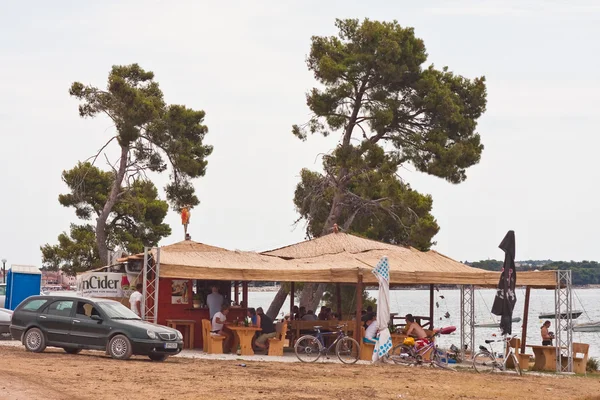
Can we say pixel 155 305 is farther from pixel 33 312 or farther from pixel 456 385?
pixel 456 385

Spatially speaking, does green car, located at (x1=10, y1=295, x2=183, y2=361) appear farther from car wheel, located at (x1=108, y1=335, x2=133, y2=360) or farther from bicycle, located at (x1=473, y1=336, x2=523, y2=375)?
bicycle, located at (x1=473, y1=336, x2=523, y2=375)

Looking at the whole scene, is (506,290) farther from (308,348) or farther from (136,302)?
(136,302)

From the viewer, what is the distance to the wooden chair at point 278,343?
23.7 m

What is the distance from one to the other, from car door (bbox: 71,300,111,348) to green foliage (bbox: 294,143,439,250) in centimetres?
1682

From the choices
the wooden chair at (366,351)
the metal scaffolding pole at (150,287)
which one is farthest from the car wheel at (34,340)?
the wooden chair at (366,351)

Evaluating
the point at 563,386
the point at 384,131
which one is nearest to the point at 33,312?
the point at 563,386

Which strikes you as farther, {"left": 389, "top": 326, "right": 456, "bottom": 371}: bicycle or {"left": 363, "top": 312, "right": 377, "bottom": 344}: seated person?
{"left": 363, "top": 312, "right": 377, "bottom": 344}: seated person

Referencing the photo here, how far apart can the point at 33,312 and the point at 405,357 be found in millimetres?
8220

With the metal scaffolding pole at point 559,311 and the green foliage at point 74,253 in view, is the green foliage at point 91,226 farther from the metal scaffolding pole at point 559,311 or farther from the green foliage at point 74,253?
the metal scaffolding pole at point 559,311

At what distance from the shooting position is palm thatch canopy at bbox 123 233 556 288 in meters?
23.6

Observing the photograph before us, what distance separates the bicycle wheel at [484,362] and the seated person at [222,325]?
601 centimetres

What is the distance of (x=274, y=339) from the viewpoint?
2370 cm

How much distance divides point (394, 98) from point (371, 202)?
13.2ft

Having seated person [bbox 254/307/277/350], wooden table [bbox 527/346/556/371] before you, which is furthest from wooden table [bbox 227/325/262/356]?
wooden table [bbox 527/346/556/371]
